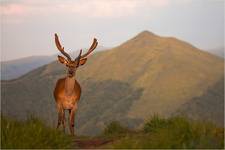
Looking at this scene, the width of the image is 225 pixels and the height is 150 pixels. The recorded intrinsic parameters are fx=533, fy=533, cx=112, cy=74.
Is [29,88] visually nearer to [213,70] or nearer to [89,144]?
[213,70]

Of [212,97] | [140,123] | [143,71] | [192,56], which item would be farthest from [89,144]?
[192,56]

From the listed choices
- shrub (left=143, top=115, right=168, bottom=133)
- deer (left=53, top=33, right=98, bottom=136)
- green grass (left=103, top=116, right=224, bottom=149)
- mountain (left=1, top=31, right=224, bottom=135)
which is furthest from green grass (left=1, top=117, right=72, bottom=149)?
mountain (left=1, top=31, right=224, bottom=135)

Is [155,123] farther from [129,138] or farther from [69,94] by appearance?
[129,138]

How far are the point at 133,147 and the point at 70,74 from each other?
5.65 meters

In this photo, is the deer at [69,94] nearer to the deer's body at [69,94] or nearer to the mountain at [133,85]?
the deer's body at [69,94]

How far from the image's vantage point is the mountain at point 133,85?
47.2m

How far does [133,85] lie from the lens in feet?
181

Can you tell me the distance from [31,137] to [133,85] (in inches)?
1746

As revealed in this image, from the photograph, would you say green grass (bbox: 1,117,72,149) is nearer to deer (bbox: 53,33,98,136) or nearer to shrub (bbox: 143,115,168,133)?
shrub (bbox: 143,115,168,133)

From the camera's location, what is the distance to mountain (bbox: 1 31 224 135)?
155 feet

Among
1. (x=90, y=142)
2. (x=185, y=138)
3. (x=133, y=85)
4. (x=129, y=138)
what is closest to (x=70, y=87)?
(x=90, y=142)

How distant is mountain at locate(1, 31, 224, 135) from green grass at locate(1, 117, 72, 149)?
29.3m

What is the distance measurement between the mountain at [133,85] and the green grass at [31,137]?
2929cm

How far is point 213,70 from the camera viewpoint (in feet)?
189
